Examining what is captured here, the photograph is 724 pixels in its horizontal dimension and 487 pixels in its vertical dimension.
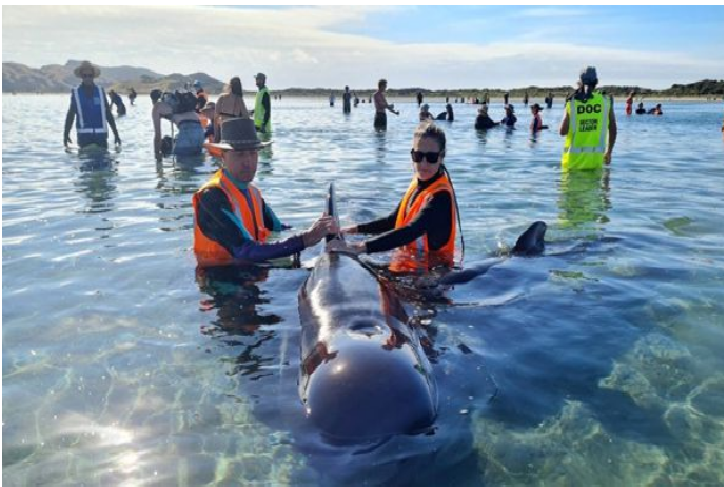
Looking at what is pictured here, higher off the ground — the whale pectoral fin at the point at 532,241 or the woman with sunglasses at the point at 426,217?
the woman with sunglasses at the point at 426,217

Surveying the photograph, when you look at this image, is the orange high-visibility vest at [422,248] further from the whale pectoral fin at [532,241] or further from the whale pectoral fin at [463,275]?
the whale pectoral fin at [532,241]

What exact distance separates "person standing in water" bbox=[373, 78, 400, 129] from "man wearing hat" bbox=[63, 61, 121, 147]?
14.9m

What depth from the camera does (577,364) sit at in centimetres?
539

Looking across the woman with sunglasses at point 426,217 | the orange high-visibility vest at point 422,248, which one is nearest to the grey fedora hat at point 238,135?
the woman with sunglasses at point 426,217

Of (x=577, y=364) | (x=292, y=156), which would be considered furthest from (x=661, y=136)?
(x=577, y=364)

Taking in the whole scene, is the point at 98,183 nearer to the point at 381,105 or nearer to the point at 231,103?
the point at 231,103

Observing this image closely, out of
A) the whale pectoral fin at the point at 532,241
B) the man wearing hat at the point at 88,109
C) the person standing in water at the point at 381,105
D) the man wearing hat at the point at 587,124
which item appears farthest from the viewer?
the person standing in water at the point at 381,105

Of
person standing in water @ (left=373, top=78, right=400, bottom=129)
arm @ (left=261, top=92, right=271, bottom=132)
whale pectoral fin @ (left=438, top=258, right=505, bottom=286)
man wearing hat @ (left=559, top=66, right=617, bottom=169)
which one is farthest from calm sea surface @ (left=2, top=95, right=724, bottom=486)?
person standing in water @ (left=373, top=78, right=400, bottom=129)

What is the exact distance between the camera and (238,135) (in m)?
6.60

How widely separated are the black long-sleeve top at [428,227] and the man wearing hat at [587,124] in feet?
26.0

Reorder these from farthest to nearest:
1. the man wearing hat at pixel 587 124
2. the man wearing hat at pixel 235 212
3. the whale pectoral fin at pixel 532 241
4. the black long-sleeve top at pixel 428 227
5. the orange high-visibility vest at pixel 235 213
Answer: the man wearing hat at pixel 587 124 → the whale pectoral fin at pixel 532 241 → the black long-sleeve top at pixel 428 227 → the orange high-visibility vest at pixel 235 213 → the man wearing hat at pixel 235 212

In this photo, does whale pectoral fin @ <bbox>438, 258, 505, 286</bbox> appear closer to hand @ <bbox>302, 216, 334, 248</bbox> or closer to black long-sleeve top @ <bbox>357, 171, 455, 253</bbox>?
black long-sleeve top @ <bbox>357, 171, 455, 253</bbox>

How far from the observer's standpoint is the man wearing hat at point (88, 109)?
16.4 m

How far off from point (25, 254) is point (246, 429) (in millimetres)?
6125
